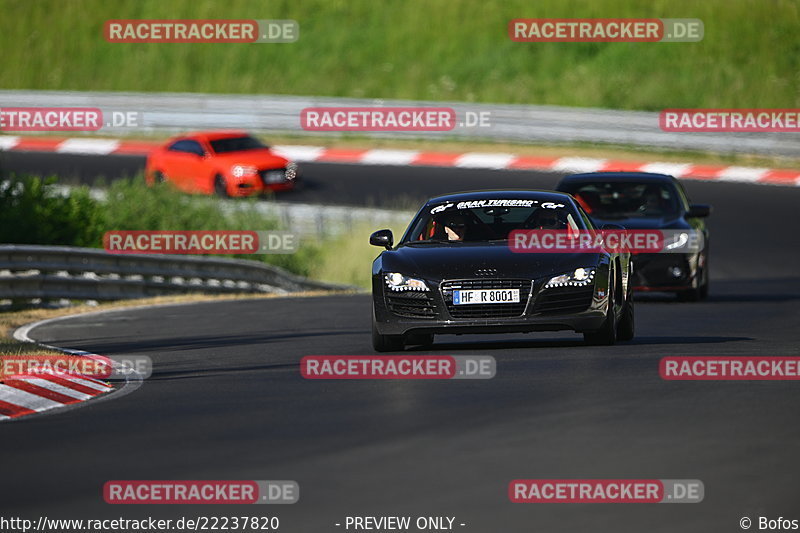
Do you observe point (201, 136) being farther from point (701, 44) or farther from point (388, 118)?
point (701, 44)

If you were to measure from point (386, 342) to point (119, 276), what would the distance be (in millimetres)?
12309

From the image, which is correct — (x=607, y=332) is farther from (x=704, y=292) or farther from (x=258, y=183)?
(x=258, y=183)

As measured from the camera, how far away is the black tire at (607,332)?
13.7 meters

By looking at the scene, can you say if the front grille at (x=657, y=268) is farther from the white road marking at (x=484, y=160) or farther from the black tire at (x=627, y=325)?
the white road marking at (x=484, y=160)

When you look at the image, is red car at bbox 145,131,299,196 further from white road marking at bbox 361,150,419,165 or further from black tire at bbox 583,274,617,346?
black tire at bbox 583,274,617,346

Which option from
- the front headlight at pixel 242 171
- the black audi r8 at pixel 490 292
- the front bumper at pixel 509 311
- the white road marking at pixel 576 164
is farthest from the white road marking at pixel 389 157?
the front bumper at pixel 509 311

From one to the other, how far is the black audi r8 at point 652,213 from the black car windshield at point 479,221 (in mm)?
5229

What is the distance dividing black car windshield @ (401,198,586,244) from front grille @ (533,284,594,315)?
1.13 meters

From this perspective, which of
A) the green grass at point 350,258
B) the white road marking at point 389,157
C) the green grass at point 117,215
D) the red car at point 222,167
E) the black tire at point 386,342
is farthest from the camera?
the white road marking at point 389,157

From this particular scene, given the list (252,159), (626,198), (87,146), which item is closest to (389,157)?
(252,159)

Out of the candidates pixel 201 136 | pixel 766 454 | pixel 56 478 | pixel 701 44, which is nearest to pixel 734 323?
pixel 766 454

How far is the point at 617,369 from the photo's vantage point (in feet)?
40.1

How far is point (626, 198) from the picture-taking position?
20875 mm

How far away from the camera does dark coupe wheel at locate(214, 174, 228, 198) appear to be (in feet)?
116
